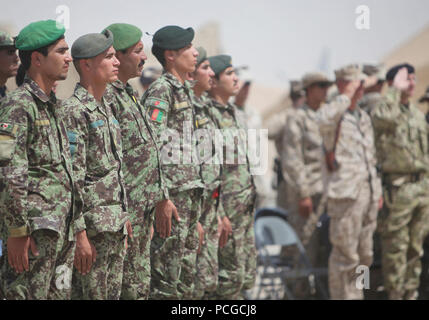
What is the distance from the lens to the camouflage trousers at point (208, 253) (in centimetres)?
574

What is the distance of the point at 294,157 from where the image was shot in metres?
8.01

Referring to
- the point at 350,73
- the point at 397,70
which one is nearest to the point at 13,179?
the point at 350,73

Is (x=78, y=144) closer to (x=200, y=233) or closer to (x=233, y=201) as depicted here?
(x=200, y=233)

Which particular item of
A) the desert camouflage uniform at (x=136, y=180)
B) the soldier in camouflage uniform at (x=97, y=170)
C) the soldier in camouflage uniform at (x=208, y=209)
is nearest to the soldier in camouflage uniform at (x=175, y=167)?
the desert camouflage uniform at (x=136, y=180)

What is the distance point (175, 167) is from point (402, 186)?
3134 mm

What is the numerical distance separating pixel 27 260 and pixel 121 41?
1.74 metres

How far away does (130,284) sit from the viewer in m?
4.73

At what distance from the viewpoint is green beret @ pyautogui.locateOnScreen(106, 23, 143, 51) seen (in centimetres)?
487

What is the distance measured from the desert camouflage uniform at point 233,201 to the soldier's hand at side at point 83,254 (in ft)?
6.95

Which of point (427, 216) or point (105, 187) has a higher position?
point (105, 187)

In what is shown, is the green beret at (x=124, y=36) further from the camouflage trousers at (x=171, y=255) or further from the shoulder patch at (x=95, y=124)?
the camouflage trousers at (x=171, y=255)
